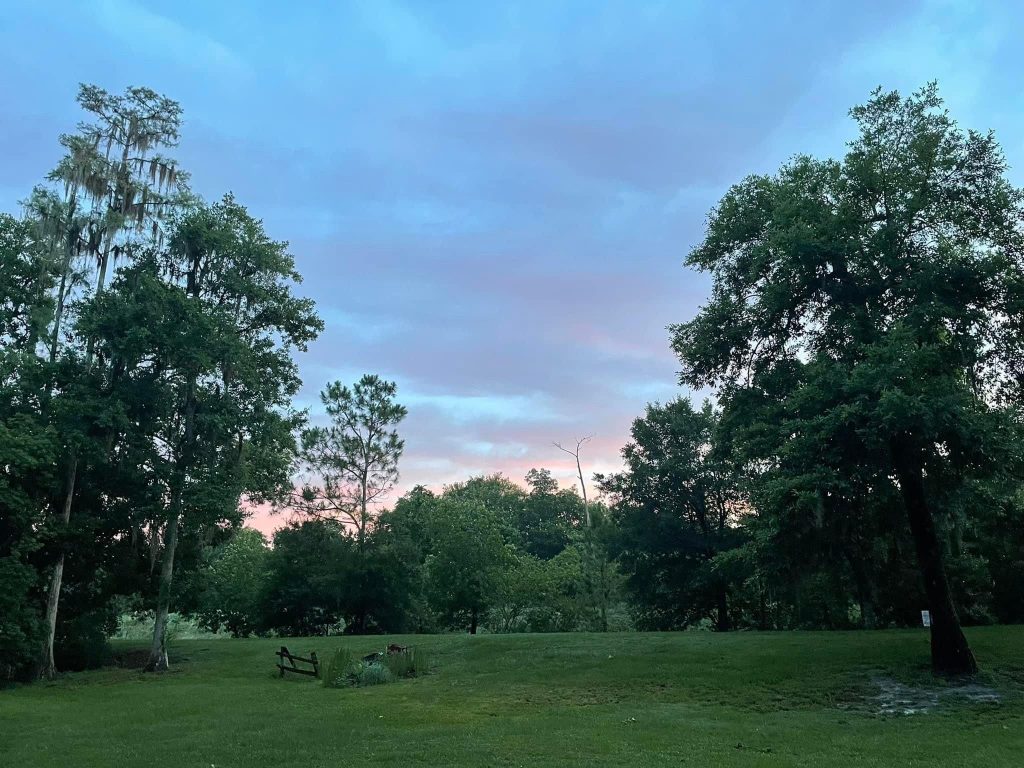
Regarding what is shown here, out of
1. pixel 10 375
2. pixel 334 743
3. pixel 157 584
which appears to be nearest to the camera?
pixel 334 743

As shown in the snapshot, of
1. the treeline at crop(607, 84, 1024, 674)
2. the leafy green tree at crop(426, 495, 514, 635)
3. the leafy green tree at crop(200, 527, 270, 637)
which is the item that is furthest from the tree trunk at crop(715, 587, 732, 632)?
the leafy green tree at crop(200, 527, 270, 637)

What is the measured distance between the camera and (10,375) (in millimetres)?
21938

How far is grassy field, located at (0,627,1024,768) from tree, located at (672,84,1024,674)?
369 centimetres

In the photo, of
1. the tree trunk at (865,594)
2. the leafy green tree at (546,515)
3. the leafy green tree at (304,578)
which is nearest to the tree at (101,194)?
the leafy green tree at (304,578)

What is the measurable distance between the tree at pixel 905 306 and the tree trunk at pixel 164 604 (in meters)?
20.8

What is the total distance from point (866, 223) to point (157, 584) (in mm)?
27836

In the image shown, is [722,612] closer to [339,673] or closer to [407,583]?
[407,583]

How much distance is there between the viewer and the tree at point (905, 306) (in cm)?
1505

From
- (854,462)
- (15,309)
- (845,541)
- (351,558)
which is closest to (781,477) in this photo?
(854,462)

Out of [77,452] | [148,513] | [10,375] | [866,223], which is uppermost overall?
[866,223]

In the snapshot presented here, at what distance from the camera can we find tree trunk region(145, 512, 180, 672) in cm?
2375

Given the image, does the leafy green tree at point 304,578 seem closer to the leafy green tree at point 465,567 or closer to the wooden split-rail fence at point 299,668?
the leafy green tree at point 465,567

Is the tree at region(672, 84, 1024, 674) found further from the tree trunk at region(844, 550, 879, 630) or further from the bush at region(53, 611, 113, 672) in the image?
the bush at region(53, 611, 113, 672)

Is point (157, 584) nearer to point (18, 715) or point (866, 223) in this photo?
point (18, 715)
